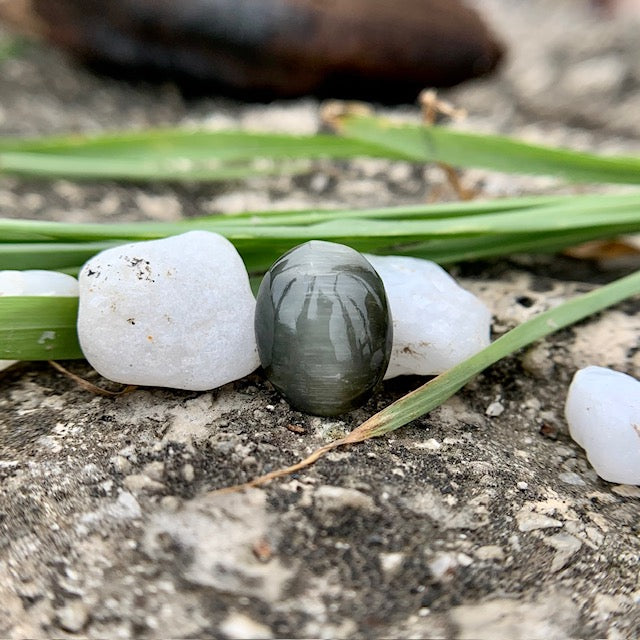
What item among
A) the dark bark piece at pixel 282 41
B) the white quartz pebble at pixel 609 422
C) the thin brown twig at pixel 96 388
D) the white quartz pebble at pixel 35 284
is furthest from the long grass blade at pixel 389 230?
the dark bark piece at pixel 282 41

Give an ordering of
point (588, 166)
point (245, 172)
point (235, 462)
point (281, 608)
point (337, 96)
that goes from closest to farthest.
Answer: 1. point (281, 608)
2. point (235, 462)
3. point (588, 166)
4. point (245, 172)
5. point (337, 96)

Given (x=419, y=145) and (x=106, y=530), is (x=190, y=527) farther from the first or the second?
(x=419, y=145)

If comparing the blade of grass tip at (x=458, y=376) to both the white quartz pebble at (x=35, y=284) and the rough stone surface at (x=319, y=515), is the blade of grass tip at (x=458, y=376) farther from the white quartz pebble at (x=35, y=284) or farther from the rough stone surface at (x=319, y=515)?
the white quartz pebble at (x=35, y=284)

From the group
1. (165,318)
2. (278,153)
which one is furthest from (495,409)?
(278,153)

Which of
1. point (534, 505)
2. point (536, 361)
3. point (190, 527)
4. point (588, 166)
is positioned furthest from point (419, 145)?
point (190, 527)

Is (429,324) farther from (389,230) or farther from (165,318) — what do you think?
(165,318)
